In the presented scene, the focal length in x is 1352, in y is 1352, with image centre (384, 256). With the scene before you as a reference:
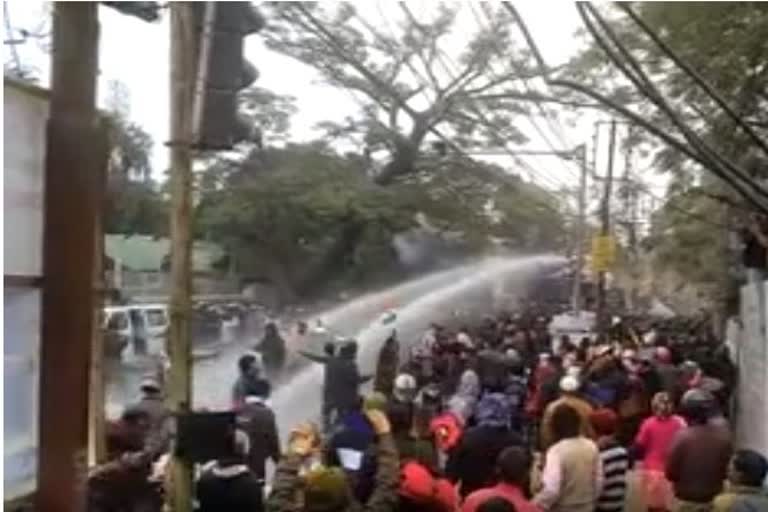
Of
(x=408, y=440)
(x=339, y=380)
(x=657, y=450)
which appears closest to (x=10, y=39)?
(x=408, y=440)

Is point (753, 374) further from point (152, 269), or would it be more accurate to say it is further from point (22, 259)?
point (152, 269)

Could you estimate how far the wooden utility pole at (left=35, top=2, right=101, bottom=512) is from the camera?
118 inches

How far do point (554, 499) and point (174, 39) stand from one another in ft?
9.73

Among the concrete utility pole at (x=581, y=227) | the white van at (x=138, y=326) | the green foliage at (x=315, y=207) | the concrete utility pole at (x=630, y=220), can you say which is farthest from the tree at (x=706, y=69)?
the concrete utility pole at (x=581, y=227)

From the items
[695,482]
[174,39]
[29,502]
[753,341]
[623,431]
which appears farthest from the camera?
[753,341]

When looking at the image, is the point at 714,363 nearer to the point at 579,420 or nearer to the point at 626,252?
the point at 579,420

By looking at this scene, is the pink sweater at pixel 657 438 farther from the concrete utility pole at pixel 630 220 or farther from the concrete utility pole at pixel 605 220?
the concrete utility pole at pixel 605 220

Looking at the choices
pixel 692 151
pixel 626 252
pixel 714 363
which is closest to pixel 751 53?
pixel 692 151

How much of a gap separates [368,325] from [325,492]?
27410mm

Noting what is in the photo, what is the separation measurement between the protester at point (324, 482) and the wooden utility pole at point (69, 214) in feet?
6.59

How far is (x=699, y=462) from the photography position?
6.91m

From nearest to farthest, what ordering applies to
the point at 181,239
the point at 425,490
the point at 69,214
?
1. the point at 69,214
2. the point at 181,239
3. the point at 425,490

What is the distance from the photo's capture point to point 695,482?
6.93 m

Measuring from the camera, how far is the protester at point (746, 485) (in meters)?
5.57
